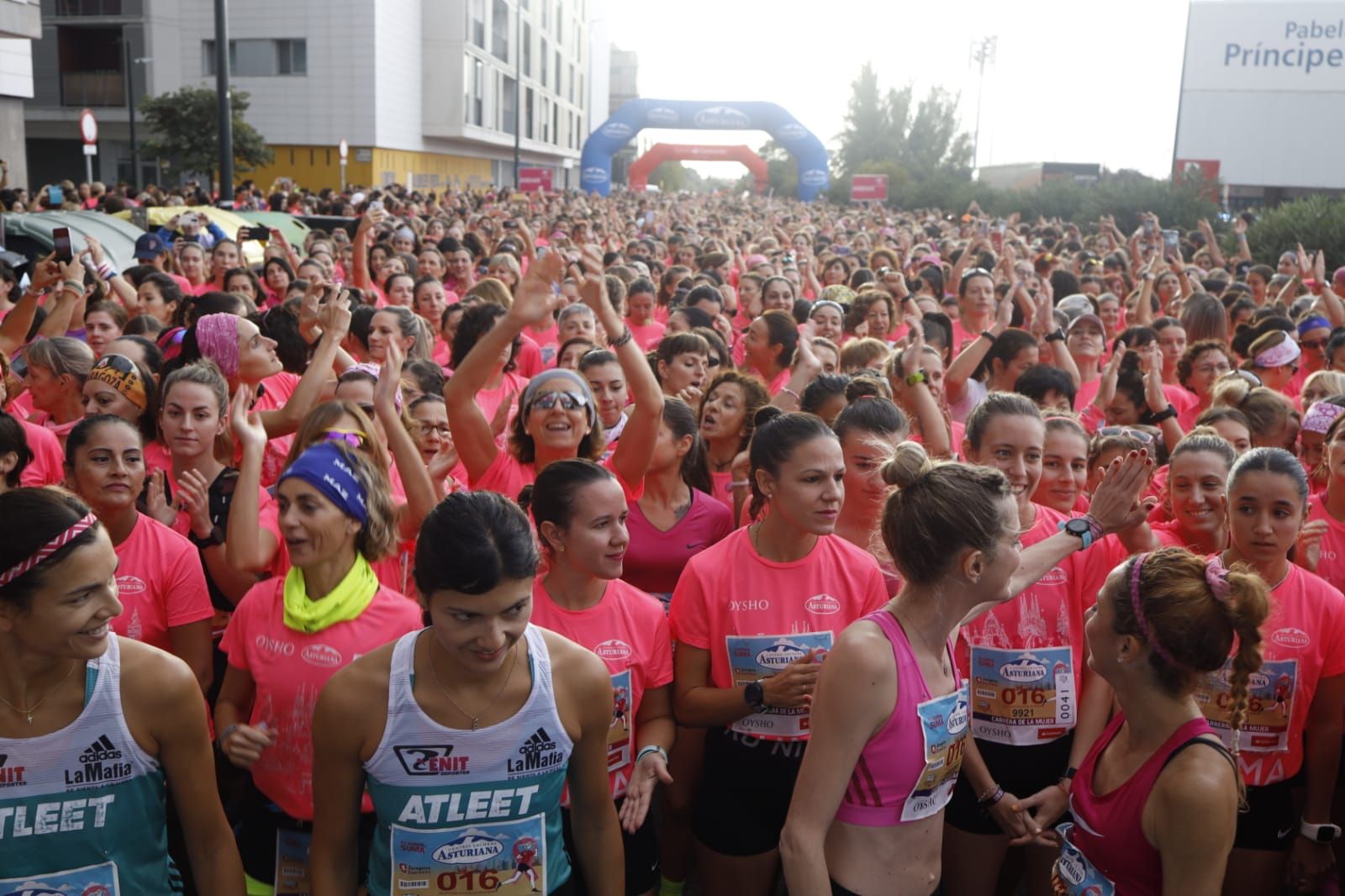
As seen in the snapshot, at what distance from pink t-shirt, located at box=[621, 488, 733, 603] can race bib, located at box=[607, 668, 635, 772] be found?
101cm

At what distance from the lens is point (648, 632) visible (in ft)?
11.8

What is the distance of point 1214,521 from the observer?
421 centimetres

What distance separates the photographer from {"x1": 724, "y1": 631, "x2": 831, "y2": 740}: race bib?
3.59 metres

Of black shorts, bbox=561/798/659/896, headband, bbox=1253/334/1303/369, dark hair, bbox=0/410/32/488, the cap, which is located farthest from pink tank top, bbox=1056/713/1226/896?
the cap

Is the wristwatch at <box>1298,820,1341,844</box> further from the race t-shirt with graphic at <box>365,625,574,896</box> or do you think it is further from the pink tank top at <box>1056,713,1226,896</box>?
the race t-shirt with graphic at <box>365,625,574,896</box>

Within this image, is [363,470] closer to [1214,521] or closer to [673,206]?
[1214,521]

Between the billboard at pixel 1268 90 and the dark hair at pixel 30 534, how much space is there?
44.8 meters

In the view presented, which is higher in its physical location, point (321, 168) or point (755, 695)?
point (321, 168)

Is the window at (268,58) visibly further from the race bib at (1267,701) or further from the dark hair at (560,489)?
the race bib at (1267,701)

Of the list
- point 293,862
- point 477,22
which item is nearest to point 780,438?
point 293,862

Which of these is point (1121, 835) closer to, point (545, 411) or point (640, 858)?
point (640, 858)

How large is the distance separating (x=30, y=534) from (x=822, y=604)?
225 centimetres

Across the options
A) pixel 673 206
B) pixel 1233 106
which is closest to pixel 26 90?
pixel 673 206

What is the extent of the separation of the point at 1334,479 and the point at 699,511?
8.30 feet
